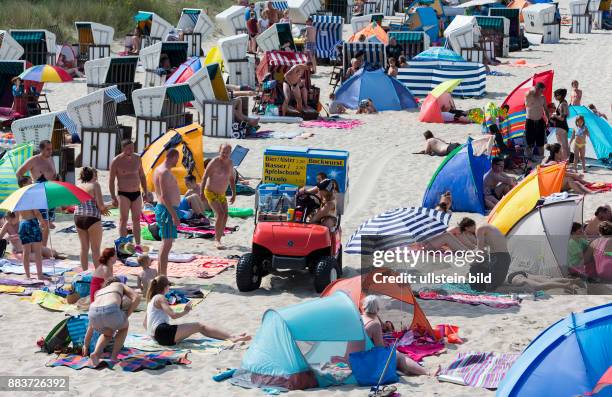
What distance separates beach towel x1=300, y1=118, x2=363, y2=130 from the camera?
66.2 feet

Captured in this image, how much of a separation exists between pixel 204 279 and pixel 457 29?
16.6m

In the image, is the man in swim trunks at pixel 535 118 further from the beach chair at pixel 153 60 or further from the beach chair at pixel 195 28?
the beach chair at pixel 195 28

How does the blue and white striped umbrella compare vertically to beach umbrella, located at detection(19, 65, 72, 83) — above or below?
below

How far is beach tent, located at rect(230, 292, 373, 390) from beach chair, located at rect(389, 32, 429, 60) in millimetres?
18739

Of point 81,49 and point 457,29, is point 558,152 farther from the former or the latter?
point 81,49

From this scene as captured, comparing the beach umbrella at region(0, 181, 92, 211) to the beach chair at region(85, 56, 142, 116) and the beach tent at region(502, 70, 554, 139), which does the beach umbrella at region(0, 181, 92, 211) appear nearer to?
the beach tent at region(502, 70, 554, 139)

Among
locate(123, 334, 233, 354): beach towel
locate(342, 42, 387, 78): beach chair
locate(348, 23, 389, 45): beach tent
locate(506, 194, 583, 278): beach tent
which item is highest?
locate(348, 23, 389, 45): beach tent

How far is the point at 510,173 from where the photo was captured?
16.3 metres

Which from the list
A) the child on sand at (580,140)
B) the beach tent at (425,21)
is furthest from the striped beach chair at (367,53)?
the child on sand at (580,140)

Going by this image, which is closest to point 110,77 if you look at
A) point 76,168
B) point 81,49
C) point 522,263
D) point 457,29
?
point 76,168

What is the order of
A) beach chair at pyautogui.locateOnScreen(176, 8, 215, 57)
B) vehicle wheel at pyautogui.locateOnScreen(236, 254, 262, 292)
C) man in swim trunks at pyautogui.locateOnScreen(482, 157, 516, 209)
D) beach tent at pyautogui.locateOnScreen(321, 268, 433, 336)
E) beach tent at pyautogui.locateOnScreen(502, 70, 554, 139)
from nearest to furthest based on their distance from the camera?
beach tent at pyautogui.locateOnScreen(321, 268, 433, 336) < vehicle wheel at pyautogui.locateOnScreen(236, 254, 262, 292) < man in swim trunks at pyautogui.locateOnScreen(482, 157, 516, 209) < beach tent at pyautogui.locateOnScreen(502, 70, 554, 139) < beach chair at pyautogui.locateOnScreen(176, 8, 215, 57)

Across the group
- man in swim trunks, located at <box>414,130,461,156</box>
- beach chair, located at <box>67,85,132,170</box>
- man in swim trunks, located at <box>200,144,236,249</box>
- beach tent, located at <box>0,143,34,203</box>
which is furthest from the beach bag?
man in swim trunks, located at <box>414,130,461,156</box>

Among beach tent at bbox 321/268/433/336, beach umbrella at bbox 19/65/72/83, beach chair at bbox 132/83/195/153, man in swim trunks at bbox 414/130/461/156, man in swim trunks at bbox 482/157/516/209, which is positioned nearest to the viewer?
beach tent at bbox 321/268/433/336

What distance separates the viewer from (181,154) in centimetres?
1510
